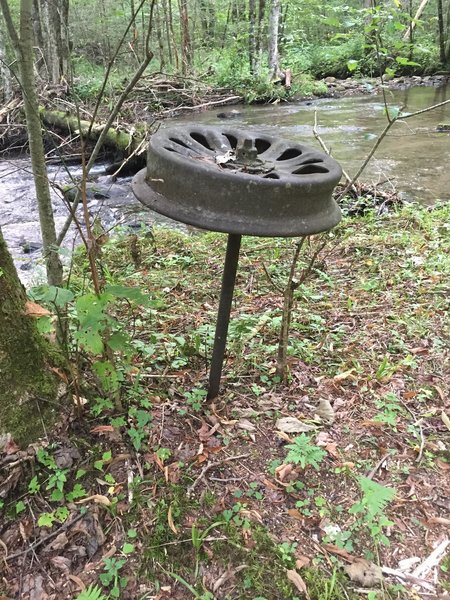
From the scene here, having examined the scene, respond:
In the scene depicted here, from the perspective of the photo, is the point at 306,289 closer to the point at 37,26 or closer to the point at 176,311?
the point at 176,311

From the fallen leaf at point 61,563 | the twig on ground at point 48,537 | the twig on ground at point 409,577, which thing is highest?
the twig on ground at point 48,537

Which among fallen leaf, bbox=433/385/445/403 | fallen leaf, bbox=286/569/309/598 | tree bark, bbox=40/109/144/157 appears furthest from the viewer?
tree bark, bbox=40/109/144/157

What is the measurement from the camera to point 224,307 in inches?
85.9

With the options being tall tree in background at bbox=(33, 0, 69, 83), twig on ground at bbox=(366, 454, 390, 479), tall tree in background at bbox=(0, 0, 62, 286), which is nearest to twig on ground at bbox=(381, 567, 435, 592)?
twig on ground at bbox=(366, 454, 390, 479)

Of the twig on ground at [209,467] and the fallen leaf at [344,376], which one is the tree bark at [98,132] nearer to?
the fallen leaf at [344,376]

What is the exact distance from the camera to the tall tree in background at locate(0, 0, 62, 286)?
231cm

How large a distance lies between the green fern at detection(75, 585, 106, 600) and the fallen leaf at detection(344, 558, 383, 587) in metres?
0.93

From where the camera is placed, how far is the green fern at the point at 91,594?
5.02 feet

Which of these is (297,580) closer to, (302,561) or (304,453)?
(302,561)

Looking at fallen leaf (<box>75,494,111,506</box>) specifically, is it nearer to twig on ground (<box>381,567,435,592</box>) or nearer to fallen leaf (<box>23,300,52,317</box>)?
fallen leaf (<box>23,300,52,317</box>)

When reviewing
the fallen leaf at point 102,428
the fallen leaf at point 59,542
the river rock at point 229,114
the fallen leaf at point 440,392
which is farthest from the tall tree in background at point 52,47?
the fallen leaf at point 59,542

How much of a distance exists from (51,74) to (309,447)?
13.8 metres

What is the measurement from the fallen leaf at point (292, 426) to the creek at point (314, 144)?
2.36 meters

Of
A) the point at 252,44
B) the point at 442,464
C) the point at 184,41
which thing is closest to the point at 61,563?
the point at 442,464
